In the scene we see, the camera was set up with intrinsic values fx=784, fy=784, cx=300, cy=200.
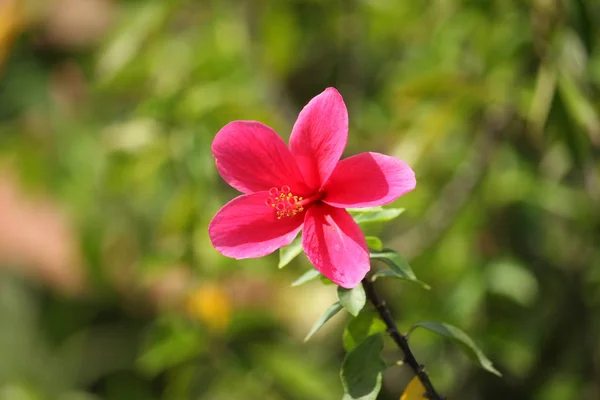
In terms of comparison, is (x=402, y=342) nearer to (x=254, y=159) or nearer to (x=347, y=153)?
(x=254, y=159)

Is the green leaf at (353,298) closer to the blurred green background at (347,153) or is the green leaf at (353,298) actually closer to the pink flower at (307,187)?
the pink flower at (307,187)

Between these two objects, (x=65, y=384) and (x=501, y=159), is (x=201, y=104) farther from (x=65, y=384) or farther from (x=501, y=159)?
(x=65, y=384)

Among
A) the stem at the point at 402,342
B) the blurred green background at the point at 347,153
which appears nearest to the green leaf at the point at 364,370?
the stem at the point at 402,342

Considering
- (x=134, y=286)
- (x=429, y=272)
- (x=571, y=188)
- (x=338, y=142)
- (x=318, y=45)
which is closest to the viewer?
(x=338, y=142)

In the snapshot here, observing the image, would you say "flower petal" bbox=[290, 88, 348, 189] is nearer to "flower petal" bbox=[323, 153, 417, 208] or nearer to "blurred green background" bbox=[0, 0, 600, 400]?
"flower petal" bbox=[323, 153, 417, 208]

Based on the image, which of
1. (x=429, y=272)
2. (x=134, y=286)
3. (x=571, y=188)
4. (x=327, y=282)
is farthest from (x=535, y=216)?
(x=134, y=286)

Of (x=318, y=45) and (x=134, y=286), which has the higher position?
(x=318, y=45)
